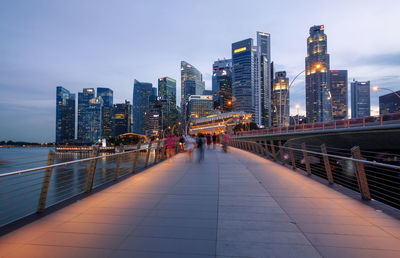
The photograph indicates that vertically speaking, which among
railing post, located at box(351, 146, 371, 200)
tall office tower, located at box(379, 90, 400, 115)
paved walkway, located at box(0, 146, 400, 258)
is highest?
tall office tower, located at box(379, 90, 400, 115)

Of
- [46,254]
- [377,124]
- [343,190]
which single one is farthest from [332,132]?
[46,254]

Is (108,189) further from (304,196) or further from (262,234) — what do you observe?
(304,196)

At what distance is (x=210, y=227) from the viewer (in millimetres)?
4152


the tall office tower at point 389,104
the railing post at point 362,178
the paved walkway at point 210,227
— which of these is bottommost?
the paved walkway at point 210,227

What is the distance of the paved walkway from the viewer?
10.9 ft

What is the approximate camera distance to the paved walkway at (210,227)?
3326 mm

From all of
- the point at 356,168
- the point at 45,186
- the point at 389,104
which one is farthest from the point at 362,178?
the point at 389,104

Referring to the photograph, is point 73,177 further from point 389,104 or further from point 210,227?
point 389,104

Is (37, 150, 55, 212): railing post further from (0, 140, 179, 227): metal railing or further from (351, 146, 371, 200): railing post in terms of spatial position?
(351, 146, 371, 200): railing post

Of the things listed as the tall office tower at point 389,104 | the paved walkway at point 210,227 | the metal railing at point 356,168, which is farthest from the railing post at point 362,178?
the tall office tower at point 389,104

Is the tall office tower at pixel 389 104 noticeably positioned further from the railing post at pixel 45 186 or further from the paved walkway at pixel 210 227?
the railing post at pixel 45 186

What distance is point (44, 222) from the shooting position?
4.47m

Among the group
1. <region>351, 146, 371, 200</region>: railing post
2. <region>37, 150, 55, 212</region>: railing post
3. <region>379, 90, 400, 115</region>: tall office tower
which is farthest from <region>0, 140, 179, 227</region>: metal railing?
<region>379, 90, 400, 115</region>: tall office tower

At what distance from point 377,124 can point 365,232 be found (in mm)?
25383
